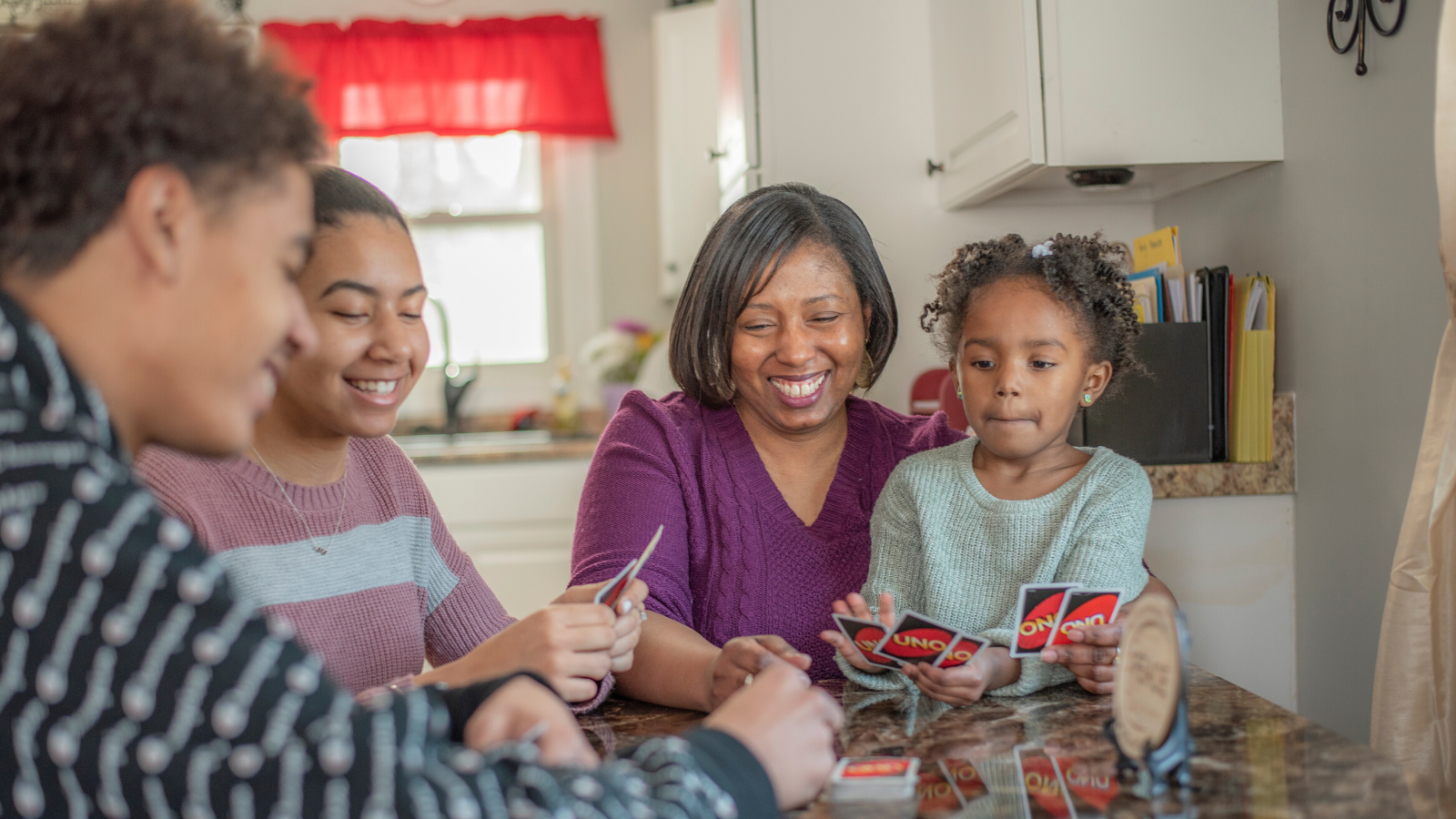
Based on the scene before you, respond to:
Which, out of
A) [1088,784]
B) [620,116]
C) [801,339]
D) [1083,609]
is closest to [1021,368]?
[801,339]

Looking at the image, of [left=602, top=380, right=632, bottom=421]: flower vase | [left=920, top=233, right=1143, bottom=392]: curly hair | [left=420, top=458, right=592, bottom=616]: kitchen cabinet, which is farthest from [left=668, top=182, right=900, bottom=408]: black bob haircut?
[left=602, top=380, right=632, bottom=421]: flower vase

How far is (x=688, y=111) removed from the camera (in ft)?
12.6

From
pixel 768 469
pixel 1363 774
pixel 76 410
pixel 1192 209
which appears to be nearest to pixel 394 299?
pixel 76 410

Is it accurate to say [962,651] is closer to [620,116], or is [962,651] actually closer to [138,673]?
[138,673]

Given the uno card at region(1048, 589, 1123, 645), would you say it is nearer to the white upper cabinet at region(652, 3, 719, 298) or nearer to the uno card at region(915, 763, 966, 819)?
the uno card at region(915, 763, 966, 819)

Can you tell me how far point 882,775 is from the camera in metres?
0.84

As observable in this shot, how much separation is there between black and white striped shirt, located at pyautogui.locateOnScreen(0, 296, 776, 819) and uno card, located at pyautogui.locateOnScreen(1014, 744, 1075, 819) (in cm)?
40

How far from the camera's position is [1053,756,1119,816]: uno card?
0.79 metres

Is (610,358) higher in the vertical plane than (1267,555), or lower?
higher

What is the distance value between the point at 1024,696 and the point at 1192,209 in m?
1.52

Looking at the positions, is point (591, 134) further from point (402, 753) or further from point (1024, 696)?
point (402, 753)

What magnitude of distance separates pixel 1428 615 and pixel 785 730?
1.04 metres

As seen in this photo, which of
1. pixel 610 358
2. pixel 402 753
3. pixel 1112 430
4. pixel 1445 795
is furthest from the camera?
pixel 610 358

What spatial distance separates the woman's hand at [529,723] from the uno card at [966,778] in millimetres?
282
